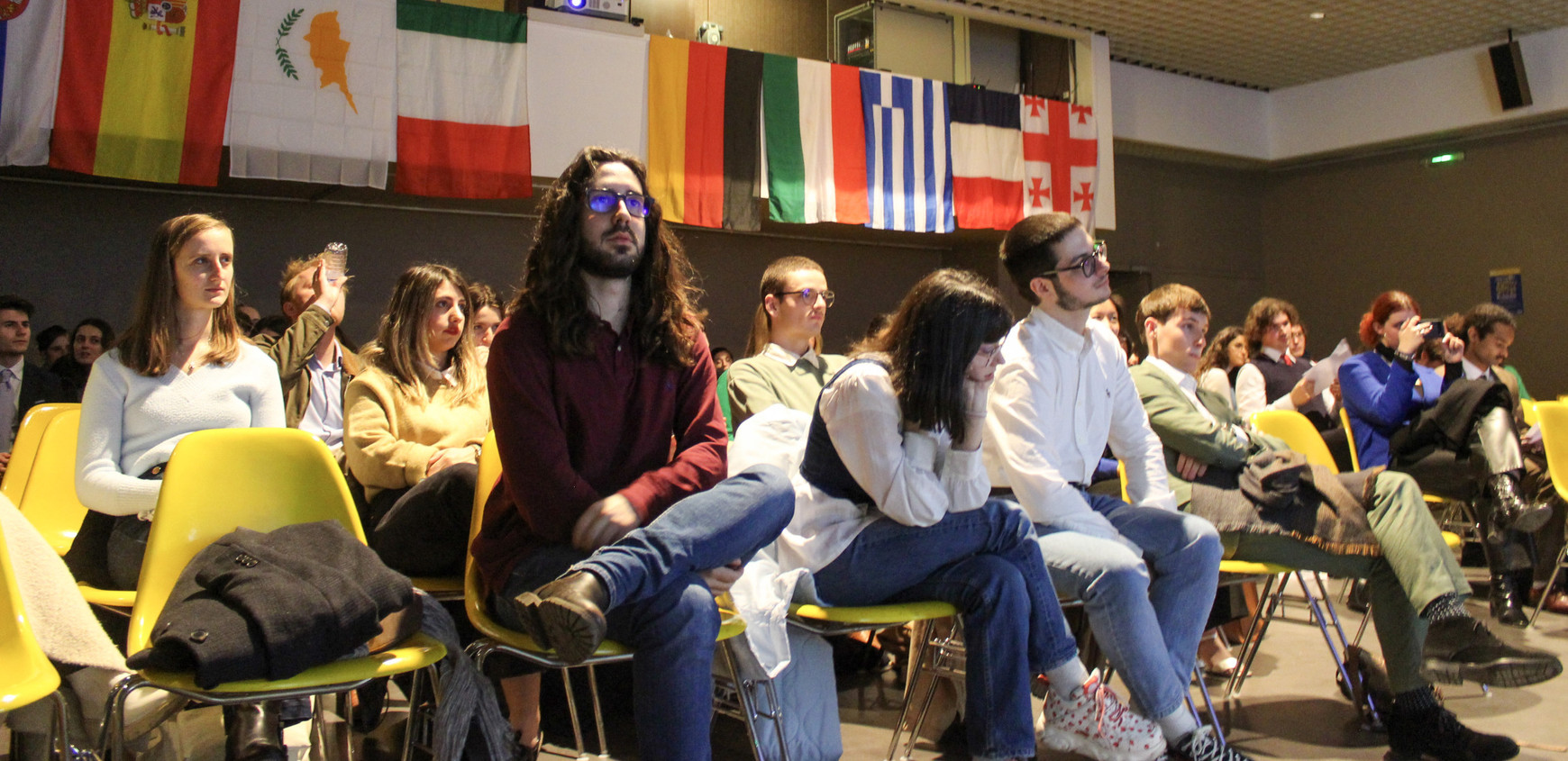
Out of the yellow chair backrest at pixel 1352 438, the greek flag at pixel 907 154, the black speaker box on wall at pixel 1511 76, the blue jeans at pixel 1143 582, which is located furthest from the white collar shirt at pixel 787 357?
the black speaker box on wall at pixel 1511 76

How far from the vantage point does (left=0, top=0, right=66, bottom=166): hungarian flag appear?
4.84m

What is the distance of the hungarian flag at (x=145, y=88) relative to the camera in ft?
16.3

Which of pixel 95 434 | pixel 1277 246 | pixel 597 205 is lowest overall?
pixel 95 434

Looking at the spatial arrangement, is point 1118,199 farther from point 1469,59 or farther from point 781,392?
point 781,392

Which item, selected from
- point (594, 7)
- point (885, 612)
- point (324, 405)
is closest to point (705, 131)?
point (594, 7)

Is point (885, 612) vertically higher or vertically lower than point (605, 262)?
lower

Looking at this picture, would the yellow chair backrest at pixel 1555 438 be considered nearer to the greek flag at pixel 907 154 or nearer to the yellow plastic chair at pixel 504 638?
the yellow plastic chair at pixel 504 638

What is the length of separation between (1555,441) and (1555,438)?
0.02 metres

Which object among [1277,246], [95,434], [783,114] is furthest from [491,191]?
[1277,246]

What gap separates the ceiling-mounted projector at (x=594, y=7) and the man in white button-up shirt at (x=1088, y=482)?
13.3ft

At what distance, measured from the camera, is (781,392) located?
3488 mm

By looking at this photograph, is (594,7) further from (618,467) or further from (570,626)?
(570,626)

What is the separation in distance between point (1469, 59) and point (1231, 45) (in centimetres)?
176

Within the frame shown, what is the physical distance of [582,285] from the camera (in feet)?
6.99
